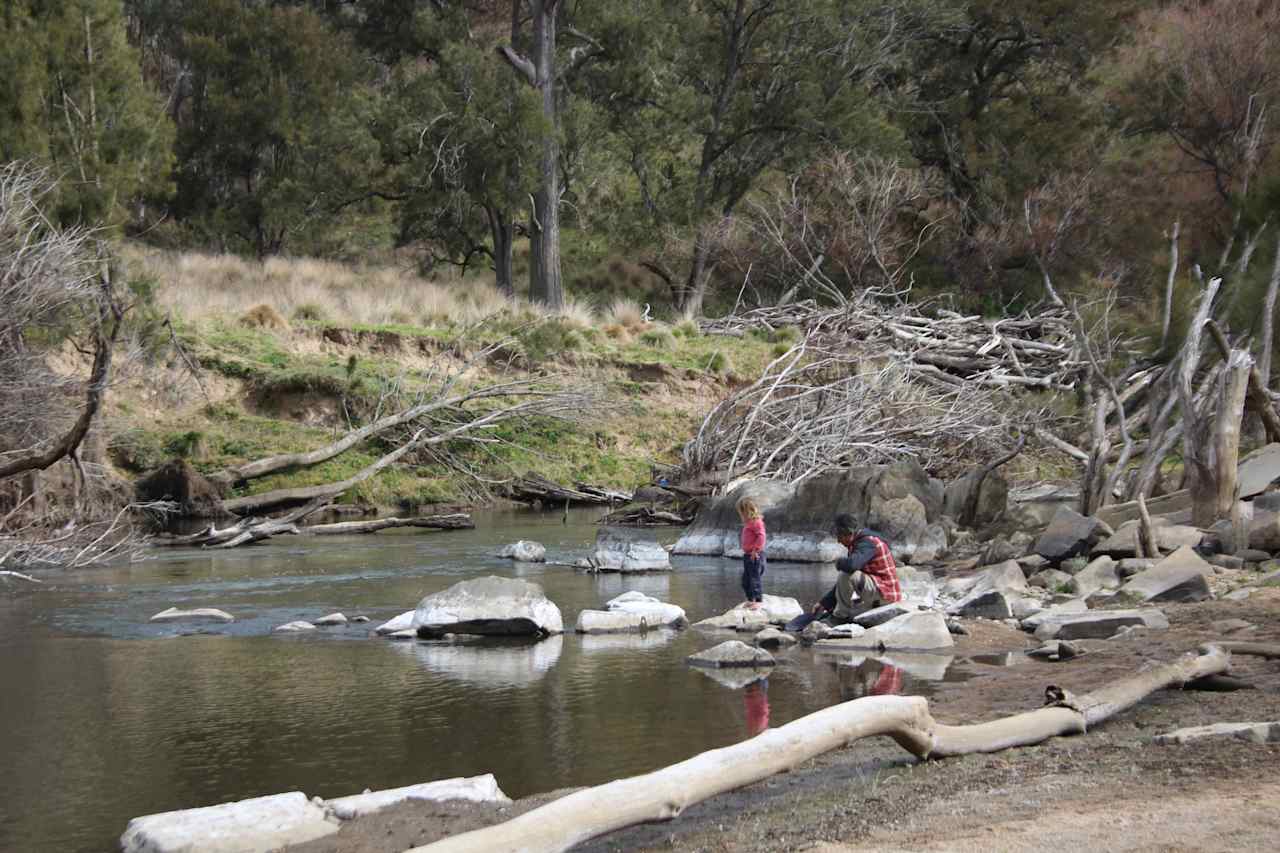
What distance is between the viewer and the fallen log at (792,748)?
500cm

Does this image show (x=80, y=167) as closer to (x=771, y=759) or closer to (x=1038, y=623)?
(x=1038, y=623)

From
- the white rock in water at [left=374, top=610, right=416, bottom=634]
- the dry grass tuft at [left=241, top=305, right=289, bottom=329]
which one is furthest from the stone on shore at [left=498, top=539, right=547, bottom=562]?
the dry grass tuft at [left=241, top=305, right=289, bottom=329]

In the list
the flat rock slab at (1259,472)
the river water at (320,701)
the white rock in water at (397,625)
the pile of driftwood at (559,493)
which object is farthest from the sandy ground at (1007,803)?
the pile of driftwood at (559,493)

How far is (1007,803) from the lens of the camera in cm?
564

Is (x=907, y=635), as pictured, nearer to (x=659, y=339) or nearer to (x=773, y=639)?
(x=773, y=639)

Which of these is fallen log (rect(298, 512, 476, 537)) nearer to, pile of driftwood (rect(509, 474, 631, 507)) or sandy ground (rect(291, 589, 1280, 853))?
pile of driftwood (rect(509, 474, 631, 507))

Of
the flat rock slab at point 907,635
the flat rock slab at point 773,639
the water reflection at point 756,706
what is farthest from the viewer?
the flat rock slab at point 773,639

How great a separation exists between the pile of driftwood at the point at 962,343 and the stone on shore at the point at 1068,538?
865 cm

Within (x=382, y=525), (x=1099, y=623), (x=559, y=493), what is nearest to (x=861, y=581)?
(x=1099, y=623)

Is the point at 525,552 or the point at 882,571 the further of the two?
the point at 525,552

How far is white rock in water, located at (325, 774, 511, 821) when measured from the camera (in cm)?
639

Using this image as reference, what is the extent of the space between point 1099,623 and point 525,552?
28.5 ft

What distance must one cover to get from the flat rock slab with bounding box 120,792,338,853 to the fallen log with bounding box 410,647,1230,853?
137 centimetres

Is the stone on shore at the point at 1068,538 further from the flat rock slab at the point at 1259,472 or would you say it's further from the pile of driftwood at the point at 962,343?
the pile of driftwood at the point at 962,343
